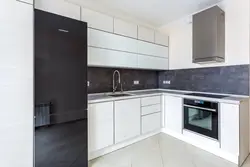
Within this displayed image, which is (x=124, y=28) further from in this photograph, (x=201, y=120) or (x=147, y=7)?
(x=201, y=120)

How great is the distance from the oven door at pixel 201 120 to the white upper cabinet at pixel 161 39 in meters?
1.53

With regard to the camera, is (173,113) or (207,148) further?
(173,113)

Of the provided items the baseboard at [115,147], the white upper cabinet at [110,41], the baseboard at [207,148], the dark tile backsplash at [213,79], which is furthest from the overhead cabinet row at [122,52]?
the baseboard at [207,148]

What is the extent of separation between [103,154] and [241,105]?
6.94ft

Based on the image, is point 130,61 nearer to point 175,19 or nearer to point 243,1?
point 175,19

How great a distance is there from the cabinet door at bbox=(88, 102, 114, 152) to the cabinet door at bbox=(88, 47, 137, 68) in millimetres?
680

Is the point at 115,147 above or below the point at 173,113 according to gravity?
below

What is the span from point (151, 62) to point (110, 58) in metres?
1.04

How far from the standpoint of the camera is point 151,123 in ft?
9.36

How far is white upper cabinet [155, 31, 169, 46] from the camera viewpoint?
10.4 ft

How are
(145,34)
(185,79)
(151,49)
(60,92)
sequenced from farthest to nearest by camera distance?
(185,79) < (151,49) < (145,34) < (60,92)

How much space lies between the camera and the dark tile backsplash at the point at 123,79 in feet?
8.75
